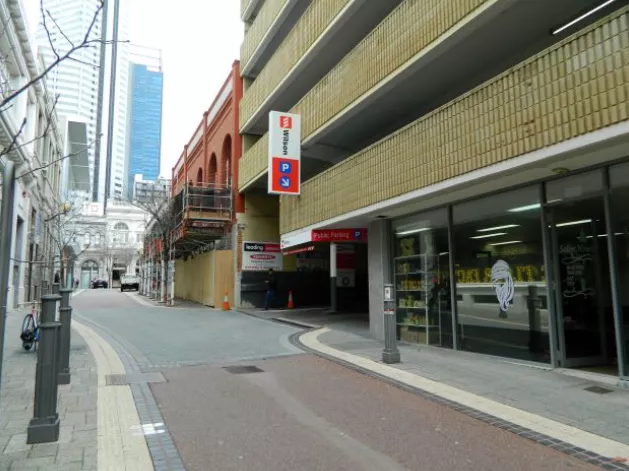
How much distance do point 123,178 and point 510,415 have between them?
89.0ft

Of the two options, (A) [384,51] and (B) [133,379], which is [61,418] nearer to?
(B) [133,379]

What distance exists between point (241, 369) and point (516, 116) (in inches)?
243

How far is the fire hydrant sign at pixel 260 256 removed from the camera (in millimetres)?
22234

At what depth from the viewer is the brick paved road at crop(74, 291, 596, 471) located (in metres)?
4.27

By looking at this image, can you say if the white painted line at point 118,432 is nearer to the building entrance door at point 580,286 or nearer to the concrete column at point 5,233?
the concrete column at point 5,233

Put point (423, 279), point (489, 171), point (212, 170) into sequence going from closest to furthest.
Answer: point (489, 171), point (423, 279), point (212, 170)

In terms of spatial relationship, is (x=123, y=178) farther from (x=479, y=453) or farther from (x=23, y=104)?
(x=479, y=453)

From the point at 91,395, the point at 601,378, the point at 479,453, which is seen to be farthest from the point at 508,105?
the point at 91,395

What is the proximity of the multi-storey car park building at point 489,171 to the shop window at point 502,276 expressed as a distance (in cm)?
3

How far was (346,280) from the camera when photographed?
20656 mm

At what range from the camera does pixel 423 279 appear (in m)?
11.1

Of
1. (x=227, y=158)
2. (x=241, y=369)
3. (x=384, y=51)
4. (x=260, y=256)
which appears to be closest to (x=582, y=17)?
(x=384, y=51)

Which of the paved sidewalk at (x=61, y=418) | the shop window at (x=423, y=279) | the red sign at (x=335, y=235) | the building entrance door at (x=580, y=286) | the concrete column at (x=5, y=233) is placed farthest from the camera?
the red sign at (x=335, y=235)

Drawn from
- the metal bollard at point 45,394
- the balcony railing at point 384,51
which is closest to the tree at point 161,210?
the balcony railing at point 384,51
